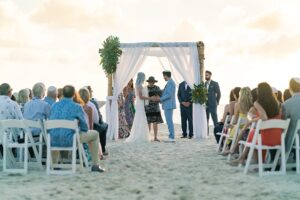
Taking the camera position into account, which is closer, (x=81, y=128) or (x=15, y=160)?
(x=81, y=128)

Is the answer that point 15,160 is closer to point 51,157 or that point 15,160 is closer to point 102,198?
point 51,157

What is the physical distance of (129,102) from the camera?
570 inches

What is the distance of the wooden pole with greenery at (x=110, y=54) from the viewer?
559 inches

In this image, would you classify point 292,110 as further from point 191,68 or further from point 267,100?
point 191,68

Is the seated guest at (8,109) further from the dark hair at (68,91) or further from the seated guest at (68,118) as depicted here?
the dark hair at (68,91)

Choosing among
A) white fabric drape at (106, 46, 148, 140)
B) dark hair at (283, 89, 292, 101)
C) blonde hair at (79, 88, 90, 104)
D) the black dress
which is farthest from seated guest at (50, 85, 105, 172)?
white fabric drape at (106, 46, 148, 140)

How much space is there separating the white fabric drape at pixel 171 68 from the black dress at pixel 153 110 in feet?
3.97

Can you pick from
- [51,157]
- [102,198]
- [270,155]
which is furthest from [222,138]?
[102,198]

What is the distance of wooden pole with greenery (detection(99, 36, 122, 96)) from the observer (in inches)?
559

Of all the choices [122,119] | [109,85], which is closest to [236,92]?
[122,119]

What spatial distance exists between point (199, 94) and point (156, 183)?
776cm

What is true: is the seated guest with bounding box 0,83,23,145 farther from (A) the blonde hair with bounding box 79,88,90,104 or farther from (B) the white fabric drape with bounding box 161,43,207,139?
(B) the white fabric drape with bounding box 161,43,207,139

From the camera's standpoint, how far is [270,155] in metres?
7.85

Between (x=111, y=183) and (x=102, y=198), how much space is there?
0.96 meters
